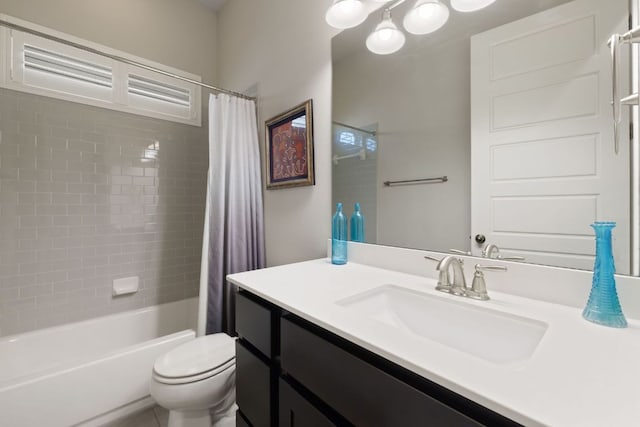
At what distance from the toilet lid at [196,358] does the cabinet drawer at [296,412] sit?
1.90 ft

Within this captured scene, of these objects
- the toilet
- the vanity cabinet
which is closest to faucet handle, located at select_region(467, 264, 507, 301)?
the vanity cabinet

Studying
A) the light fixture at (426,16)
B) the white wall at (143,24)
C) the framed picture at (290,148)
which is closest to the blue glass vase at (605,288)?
the light fixture at (426,16)

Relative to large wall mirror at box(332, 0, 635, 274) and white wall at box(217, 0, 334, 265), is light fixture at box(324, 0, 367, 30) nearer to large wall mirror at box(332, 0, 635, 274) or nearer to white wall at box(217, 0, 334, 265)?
large wall mirror at box(332, 0, 635, 274)

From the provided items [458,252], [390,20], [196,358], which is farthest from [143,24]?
[458,252]

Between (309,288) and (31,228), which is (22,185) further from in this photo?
(309,288)

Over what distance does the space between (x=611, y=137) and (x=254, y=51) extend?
204 cm

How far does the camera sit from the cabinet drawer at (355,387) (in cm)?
46

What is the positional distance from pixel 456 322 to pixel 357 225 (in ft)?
2.10

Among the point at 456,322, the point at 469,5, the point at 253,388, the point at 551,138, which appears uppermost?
the point at 469,5

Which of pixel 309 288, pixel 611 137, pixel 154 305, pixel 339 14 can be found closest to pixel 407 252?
pixel 309 288

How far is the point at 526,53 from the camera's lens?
812 mm

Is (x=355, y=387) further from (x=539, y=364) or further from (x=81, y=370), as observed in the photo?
(x=81, y=370)

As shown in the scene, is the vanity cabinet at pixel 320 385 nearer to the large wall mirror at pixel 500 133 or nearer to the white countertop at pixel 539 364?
the white countertop at pixel 539 364

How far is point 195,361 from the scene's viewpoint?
124cm
